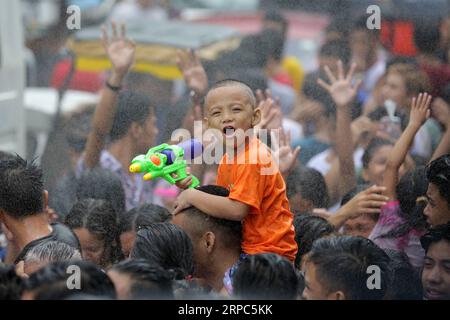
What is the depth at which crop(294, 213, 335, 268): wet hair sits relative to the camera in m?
4.47

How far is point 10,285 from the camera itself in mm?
3342

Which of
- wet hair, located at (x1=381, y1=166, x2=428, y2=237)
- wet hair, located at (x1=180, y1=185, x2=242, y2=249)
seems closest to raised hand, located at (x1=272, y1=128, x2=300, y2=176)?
wet hair, located at (x1=381, y1=166, x2=428, y2=237)

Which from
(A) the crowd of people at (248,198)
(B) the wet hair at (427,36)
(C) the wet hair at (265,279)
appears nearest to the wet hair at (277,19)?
(B) the wet hair at (427,36)

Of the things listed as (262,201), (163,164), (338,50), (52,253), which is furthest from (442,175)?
(338,50)

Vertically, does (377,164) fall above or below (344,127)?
below

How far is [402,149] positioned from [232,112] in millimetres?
1159

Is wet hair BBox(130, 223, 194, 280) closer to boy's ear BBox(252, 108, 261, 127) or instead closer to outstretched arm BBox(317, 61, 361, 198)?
boy's ear BBox(252, 108, 261, 127)

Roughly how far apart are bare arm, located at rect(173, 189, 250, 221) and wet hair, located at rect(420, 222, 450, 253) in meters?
0.88

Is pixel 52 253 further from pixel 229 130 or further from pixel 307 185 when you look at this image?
pixel 307 185

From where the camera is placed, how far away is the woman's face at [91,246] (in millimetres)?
4809

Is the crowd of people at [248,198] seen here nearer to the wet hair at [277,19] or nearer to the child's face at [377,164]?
the child's face at [377,164]

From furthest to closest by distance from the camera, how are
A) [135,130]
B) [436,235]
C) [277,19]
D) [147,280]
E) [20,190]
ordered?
[277,19], [135,130], [20,190], [436,235], [147,280]

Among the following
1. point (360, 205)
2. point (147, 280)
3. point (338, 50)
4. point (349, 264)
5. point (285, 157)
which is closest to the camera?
point (147, 280)

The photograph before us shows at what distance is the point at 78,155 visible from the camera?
6180mm
